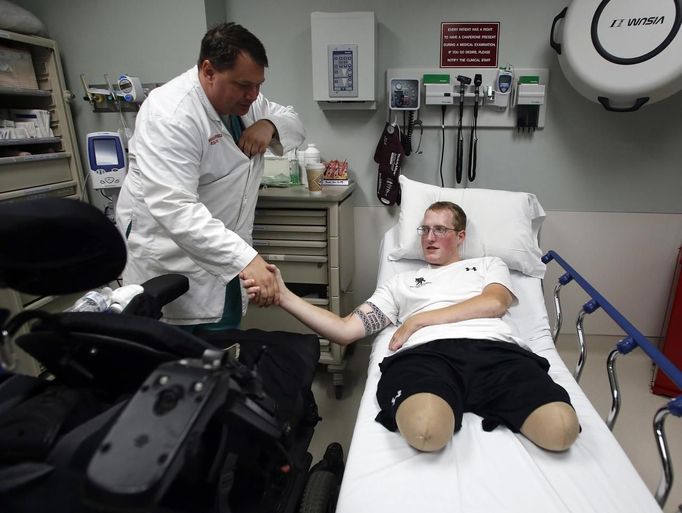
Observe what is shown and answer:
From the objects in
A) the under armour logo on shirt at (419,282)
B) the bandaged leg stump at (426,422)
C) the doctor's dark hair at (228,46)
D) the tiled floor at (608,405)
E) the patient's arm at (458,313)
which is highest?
the doctor's dark hair at (228,46)

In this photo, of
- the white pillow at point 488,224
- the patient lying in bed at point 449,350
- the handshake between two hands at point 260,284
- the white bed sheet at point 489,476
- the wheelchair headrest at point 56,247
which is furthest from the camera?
the white pillow at point 488,224

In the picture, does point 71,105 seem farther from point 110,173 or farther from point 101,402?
point 101,402

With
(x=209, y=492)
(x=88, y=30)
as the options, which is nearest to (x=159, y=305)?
(x=209, y=492)

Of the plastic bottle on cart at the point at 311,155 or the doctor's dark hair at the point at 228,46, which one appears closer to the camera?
the doctor's dark hair at the point at 228,46

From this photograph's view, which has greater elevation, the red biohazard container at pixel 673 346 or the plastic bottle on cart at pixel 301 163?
the plastic bottle on cart at pixel 301 163

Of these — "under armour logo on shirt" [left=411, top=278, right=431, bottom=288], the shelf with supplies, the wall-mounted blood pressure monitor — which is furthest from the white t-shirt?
the shelf with supplies

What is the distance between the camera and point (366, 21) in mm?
2102

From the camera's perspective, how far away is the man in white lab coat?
129 cm

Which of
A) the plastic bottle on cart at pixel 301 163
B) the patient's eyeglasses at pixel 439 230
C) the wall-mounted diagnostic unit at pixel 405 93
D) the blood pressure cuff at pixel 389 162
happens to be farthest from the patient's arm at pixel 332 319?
the wall-mounted diagnostic unit at pixel 405 93

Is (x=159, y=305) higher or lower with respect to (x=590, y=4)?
lower

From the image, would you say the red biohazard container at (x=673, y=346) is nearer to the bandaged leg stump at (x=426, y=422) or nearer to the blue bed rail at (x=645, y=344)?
the blue bed rail at (x=645, y=344)

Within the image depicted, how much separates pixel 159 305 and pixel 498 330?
3.44ft

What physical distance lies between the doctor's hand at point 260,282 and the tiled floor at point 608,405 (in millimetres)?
919

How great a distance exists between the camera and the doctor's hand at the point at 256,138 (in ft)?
5.40
